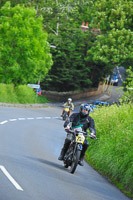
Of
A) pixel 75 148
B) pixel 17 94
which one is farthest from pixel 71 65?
pixel 75 148

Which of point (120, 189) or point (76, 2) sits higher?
point (76, 2)

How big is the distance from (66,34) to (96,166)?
128ft

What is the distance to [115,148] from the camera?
1330cm

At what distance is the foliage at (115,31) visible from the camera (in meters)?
44.0

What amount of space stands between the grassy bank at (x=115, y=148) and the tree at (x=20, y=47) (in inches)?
929

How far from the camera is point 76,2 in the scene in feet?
188

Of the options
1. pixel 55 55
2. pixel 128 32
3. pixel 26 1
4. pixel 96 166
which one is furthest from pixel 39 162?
pixel 26 1

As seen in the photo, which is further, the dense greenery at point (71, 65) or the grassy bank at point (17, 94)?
the dense greenery at point (71, 65)

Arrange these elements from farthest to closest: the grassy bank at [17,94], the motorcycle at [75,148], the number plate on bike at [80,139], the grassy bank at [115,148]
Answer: the grassy bank at [17,94]
the grassy bank at [115,148]
the number plate on bike at [80,139]
the motorcycle at [75,148]

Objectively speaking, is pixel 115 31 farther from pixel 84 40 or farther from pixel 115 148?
pixel 115 148

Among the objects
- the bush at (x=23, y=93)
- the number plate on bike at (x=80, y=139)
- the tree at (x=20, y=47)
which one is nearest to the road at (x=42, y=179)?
the number plate on bike at (x=80, y=139)

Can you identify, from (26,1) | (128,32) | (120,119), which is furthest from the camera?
(26,1)

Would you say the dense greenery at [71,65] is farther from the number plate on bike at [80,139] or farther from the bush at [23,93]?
the number plate on bike at [80,139]

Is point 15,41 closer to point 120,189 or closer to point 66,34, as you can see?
point 66,34
